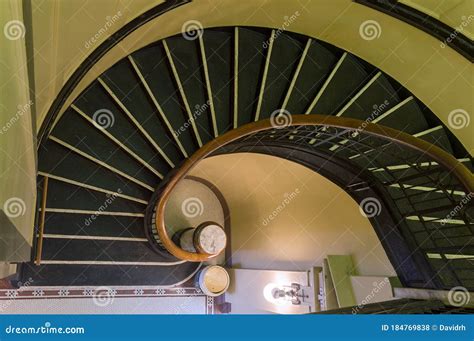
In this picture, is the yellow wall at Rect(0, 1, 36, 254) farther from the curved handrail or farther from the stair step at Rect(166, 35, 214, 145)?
the stair step at Rect(166, 35, 214, 145)

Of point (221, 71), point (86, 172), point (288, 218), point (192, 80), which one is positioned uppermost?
point (221, 71)

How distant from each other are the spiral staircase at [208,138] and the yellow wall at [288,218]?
0.33 meters

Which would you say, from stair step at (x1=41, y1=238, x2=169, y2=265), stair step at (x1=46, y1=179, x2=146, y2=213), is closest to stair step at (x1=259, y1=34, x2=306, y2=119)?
stair step at (x1=46, y1=179, x2=146, y2=213)

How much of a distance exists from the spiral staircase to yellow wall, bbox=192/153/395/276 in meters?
0.33

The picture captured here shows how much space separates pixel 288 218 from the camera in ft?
16.6

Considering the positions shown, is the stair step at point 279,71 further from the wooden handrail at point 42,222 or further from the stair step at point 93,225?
the wooden handrail at point 42,222

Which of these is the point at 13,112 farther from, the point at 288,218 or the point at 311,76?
the point at 288,218

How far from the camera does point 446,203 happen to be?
3.62 m

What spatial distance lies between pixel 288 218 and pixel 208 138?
204 cm

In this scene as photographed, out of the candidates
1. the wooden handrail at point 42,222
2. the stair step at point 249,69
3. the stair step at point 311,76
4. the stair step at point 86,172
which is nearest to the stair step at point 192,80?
the stair step at point 249,69

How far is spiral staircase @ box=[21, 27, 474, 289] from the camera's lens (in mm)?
3193

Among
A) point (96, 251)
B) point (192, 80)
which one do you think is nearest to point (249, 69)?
point (192, 80)

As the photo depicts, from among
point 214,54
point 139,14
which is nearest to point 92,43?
point 139,14
